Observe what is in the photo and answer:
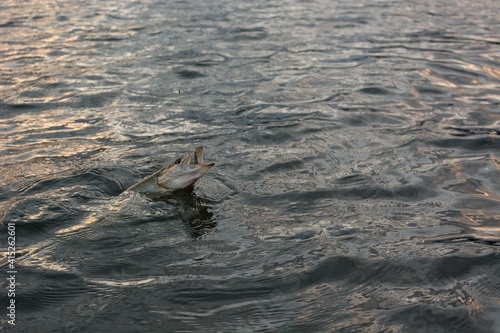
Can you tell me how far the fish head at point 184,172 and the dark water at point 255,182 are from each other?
0.21 metres

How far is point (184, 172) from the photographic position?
6078mm

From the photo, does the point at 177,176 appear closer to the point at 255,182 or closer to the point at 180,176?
the point at 180,176

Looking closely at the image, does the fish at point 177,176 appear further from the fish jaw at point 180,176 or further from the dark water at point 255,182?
the dark water at point 255,182

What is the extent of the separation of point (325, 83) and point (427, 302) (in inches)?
250

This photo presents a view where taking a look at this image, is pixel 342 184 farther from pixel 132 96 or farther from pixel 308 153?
pixel 132 96

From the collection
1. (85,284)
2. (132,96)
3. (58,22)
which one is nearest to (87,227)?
(85,284)

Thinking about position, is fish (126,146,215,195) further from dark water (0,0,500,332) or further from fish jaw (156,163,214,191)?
dark water (0,0,500,332)

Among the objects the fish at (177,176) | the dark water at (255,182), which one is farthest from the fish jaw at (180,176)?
the dark water at (255,182)

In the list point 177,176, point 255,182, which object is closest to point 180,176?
point 177,176

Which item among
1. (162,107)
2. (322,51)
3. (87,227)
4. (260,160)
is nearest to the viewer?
(87,227)

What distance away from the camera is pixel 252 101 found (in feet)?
31.3

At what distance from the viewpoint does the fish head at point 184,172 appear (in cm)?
599

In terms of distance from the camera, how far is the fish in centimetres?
600

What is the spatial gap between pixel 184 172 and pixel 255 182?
0.93m
